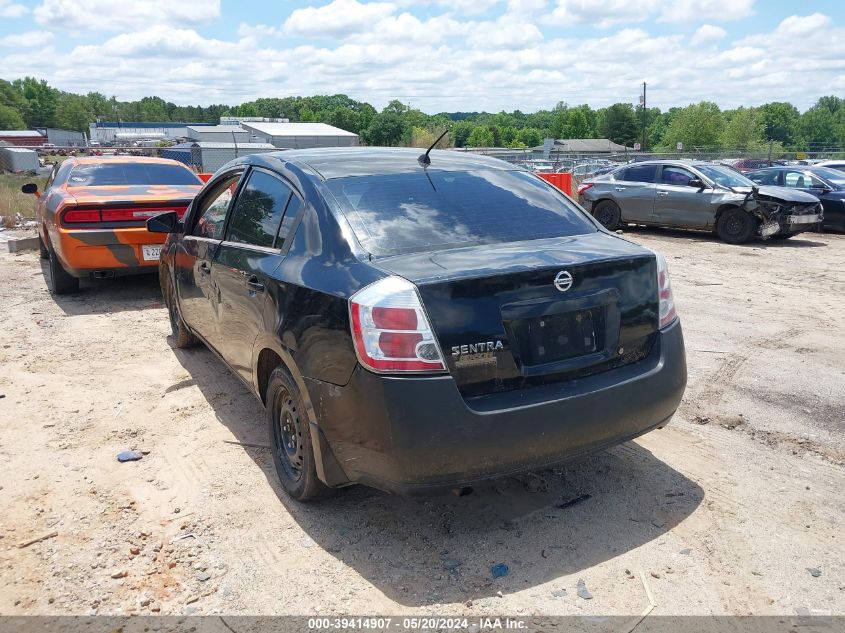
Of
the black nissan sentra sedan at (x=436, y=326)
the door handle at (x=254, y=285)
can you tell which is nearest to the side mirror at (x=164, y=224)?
the black nissan sentra sedan at (x=436, y=326)

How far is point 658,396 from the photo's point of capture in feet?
11.0

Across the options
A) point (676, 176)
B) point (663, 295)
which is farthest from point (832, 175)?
point (663, 295)

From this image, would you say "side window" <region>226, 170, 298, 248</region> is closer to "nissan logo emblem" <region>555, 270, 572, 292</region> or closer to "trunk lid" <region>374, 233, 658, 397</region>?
"trunk lid" <region>374, 233, 658, 397</region>

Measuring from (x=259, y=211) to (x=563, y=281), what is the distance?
1.97m

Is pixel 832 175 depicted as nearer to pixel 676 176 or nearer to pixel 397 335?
pixel 676 176

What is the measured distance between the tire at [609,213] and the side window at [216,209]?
1139 cm

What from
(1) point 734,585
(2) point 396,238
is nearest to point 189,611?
(2) point 396,238

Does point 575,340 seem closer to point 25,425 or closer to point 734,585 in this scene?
point 734,585

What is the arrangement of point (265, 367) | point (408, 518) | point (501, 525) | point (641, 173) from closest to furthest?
1. point (501, 525)
2. point (408, 518)
3. point (265, 367)
4. point (641, 173)

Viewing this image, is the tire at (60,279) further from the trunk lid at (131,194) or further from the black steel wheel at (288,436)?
the black steel wheel at (288,436)

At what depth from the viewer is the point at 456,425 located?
286 cm

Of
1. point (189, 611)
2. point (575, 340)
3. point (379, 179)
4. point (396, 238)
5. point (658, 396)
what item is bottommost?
point (189, 611)

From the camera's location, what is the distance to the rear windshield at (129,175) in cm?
884

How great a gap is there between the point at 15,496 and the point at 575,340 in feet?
10.0
